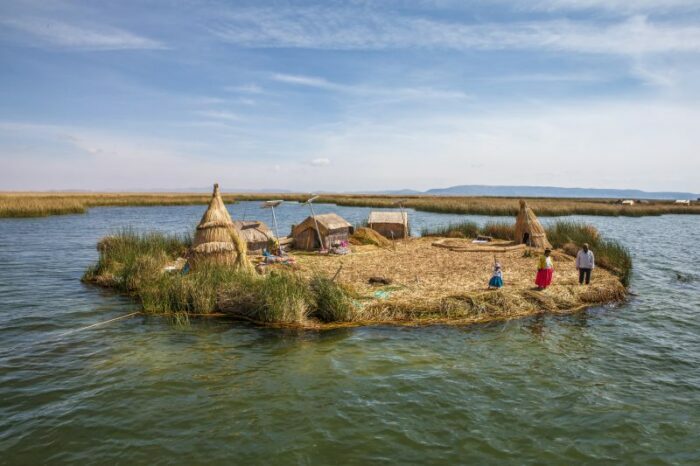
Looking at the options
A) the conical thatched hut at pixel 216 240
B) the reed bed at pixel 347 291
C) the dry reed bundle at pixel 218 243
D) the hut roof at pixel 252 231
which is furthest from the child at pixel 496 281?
the hut roof at pixel 252 231

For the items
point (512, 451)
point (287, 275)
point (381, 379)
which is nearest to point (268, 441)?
point (381, 379)

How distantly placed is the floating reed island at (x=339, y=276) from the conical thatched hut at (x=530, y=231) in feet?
0.20

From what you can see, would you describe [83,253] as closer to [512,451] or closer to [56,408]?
[56,408]

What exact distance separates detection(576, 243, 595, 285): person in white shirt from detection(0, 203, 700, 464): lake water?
180 cm

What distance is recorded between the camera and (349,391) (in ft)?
28.6

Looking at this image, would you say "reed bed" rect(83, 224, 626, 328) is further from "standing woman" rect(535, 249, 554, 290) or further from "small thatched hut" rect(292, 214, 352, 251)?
"small thatched hut" rect(292, 214, 352, 251)

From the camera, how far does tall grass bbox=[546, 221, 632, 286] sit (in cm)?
1854

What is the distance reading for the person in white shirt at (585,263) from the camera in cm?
1502

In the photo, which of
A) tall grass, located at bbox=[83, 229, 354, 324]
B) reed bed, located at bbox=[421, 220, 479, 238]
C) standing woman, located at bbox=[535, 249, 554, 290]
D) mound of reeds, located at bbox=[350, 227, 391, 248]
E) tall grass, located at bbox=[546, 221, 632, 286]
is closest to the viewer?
tall grass, located at bbox=[83, 229, 354, 324]

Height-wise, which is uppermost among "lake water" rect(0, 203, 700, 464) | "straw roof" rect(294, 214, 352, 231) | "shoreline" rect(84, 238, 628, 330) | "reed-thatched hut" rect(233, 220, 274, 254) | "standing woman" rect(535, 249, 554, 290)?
"straw roof" rect(294, 214, 352, 231)

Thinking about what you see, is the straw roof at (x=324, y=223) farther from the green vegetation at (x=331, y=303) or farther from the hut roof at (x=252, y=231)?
the green vegetation at (x=331, y=303)

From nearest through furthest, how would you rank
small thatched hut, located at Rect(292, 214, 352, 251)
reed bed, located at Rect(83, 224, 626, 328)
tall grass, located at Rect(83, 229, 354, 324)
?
tall grass, located at Rect(83, 229, 354, 324) < reed bed, located at Rect(83, 224, 626, 328) < small thatched hut, located at Rect(292, 214, 352, 251)

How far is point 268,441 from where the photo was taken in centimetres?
708

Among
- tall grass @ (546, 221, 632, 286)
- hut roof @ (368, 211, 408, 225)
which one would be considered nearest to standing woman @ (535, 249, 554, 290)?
tall grass @ (546, 221, 632, 286)
